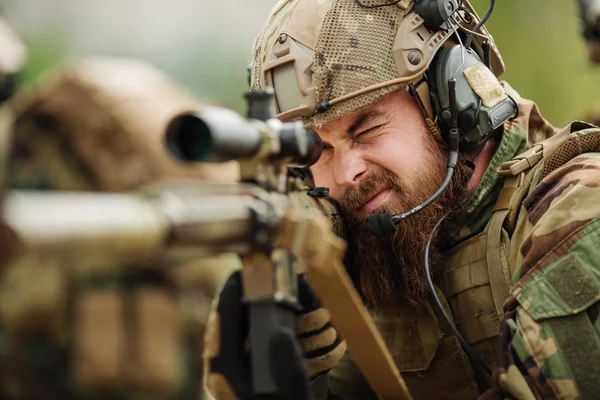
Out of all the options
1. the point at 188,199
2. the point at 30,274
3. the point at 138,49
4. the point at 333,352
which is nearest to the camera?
the point at 188,199

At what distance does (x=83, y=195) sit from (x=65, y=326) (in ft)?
14.9

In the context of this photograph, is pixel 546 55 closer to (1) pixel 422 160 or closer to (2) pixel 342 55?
(1) pixel 422 160

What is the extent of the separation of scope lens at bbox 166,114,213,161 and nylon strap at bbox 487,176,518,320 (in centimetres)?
132

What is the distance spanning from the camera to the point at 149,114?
19.5ft

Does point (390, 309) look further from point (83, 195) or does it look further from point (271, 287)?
point (83, 195)

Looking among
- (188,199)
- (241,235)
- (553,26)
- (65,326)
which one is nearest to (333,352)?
(241,235)

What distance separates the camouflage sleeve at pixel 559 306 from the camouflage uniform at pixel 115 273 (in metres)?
3.44

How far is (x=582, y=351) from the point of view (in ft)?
6.69

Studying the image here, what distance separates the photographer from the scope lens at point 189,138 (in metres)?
1.48

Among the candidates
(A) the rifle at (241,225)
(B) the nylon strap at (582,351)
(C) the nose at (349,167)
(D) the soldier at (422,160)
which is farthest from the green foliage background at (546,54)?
(A) the rifle at (241,225)

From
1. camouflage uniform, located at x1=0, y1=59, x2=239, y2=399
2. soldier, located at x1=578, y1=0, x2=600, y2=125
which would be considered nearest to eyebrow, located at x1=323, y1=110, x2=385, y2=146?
camouflage uniform, located at x1=0, y1=59, x2=239, y2=399

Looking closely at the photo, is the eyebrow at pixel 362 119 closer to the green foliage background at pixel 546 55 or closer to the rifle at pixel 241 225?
the rifle at pixel 241 225

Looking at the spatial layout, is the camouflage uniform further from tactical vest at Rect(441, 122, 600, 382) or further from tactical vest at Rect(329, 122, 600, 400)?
tactical vest at Rect(441, 122, 600, 382)

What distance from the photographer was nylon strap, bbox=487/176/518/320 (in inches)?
98.2
